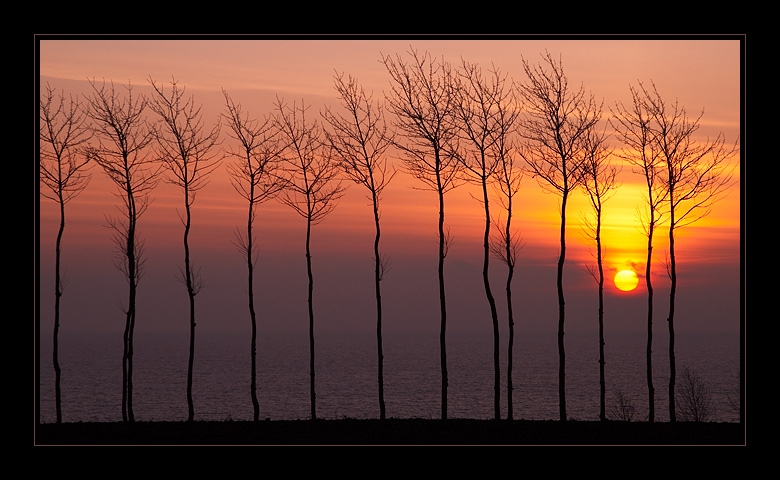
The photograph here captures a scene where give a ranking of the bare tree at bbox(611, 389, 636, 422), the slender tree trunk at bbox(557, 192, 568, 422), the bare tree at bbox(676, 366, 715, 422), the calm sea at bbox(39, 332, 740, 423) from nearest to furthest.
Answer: the slender tree trunk at bbox(557, 192, 568, 422) → the bare tree at bbox(676, 366, 715, 422) → the bare tree at bbox(611, 389, 636, 422) → the calm sea at bbox(39, 332, 740, 423)

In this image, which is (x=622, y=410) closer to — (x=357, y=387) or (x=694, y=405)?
(x=694, y=405)

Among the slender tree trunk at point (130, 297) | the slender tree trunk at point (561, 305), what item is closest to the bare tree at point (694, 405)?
the slender tree trunk at point (561, 305)

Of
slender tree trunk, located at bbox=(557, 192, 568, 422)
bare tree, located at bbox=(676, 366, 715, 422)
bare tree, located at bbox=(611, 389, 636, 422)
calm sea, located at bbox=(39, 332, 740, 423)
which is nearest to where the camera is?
slender tree trunk, located at bbox=(557, 192, 568, 422)

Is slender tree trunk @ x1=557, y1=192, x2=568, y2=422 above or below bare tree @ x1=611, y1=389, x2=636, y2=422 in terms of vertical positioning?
above

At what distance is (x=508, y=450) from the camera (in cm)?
1535

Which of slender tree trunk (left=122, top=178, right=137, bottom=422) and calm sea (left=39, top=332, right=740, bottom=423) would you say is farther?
calm sea (left=39, top=332, right=740, bottom=423)

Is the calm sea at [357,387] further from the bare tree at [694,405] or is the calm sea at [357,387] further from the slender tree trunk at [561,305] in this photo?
the slender tree trunk at [561,305]

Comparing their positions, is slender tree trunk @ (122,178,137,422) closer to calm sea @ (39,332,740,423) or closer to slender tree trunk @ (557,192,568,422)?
slender tree trunk @ (557,192,568,422)

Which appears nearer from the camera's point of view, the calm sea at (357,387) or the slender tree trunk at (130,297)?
the slender tree trunk at (130,297)

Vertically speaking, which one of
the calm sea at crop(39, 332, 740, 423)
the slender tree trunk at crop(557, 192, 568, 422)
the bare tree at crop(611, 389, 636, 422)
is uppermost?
the slender tree trunk at crop(557, 192, 568, 422)

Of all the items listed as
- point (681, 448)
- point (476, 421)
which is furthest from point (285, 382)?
point (681, 448)

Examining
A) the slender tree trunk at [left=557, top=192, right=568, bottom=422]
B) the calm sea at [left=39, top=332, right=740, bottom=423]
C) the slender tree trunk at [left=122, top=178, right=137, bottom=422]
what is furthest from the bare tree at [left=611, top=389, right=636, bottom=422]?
the slender tree trunk at [left=122, top=178, right=137, bottom=422]

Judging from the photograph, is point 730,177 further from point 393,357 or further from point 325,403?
point 393,357

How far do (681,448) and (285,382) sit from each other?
356ft
